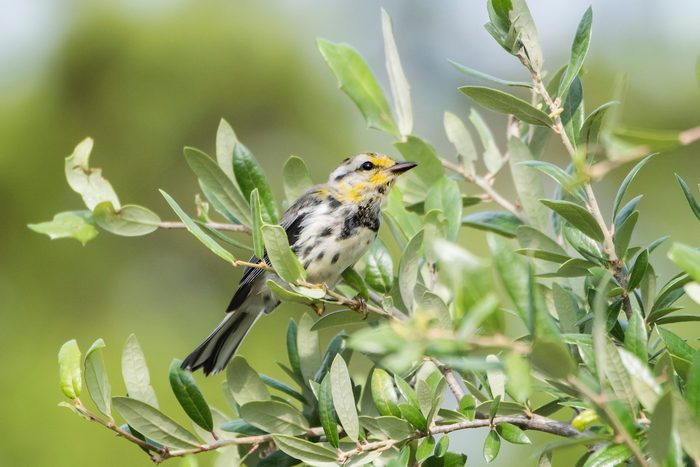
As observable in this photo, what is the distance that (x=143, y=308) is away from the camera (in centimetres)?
729

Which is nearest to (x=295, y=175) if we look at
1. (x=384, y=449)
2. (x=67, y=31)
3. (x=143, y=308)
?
(x=384, y=449)

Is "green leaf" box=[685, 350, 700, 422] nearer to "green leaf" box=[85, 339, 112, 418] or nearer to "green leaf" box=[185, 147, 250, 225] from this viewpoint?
"green leaf" box=[85, 339, 112, 418]

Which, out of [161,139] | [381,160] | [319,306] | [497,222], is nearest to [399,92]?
[497,222]

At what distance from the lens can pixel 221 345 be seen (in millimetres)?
3395

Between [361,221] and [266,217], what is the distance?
1314 mm

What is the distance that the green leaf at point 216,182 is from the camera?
2.27m

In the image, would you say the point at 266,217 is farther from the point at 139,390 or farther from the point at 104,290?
the point at 104,290

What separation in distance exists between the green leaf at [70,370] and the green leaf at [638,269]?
109cm

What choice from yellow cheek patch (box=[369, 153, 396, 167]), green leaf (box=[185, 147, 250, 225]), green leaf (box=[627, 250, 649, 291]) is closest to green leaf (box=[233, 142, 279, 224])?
green leaf (box=[185, 147, 250, 225])

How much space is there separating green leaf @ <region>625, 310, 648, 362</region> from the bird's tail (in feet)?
6.82

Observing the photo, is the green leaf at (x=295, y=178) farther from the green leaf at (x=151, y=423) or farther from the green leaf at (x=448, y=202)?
the green leaf at (x=151, y=423)

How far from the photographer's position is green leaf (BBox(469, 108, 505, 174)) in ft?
8.28

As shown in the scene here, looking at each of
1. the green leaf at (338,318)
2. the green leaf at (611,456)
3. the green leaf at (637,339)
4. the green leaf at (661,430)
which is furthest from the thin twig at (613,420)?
the green leaf at (338,318)

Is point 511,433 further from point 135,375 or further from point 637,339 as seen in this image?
point 135,375
